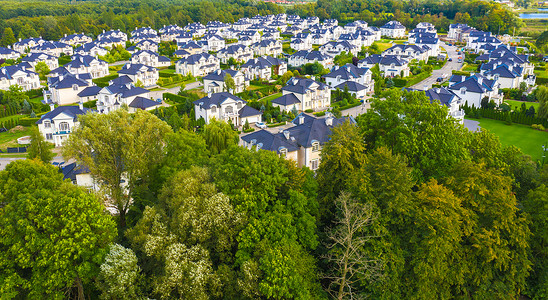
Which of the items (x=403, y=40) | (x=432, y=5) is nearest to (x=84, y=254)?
(x=403, y=40)

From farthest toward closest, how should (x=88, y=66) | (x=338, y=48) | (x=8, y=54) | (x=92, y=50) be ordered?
1. (x=338, y=48)
2. (x=92, y=50)
3. (x=8, y=54)
4. (x=88, y=66)

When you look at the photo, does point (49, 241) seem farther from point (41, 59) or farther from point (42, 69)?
point (41, 59)

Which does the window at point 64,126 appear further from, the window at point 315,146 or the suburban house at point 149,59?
the suburban house at point 149,59

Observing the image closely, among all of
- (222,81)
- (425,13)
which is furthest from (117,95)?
(425,13)

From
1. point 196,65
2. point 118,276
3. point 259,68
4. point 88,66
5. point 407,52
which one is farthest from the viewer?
point 407,52

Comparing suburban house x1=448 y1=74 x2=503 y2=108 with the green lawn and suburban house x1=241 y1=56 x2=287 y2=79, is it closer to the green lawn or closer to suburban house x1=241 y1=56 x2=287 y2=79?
the green lawn
